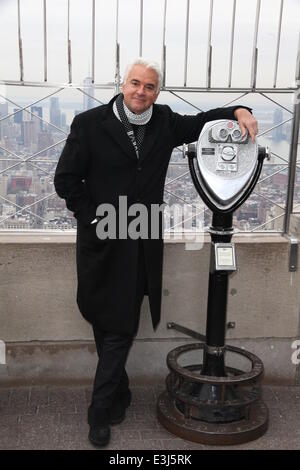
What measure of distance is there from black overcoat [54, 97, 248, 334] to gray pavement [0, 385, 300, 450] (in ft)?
2.11

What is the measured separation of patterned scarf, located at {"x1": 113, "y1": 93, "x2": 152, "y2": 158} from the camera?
3369mm

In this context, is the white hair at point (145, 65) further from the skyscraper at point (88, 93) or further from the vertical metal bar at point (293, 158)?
the vertical metal bar at point (293, 158)

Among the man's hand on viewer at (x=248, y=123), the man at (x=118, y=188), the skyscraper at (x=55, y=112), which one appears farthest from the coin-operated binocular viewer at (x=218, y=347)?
the skyscraper at (x=55, y=112)

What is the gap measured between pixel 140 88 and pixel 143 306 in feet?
4.83

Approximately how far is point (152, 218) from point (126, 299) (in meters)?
0.48

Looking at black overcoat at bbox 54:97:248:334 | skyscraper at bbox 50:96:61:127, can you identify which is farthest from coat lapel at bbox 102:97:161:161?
skyscraper at bbox 50:96:61:127

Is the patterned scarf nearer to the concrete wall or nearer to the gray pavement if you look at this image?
the concrete wall

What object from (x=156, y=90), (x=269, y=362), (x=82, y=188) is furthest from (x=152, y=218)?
(x=269, y=362)

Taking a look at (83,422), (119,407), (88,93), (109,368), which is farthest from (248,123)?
(83,422)

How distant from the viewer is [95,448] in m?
3.42

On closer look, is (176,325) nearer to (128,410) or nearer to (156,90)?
(128,410)

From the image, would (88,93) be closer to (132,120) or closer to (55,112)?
(55,112)

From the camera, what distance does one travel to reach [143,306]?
4051 millimetres

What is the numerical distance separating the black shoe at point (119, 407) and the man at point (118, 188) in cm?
11
